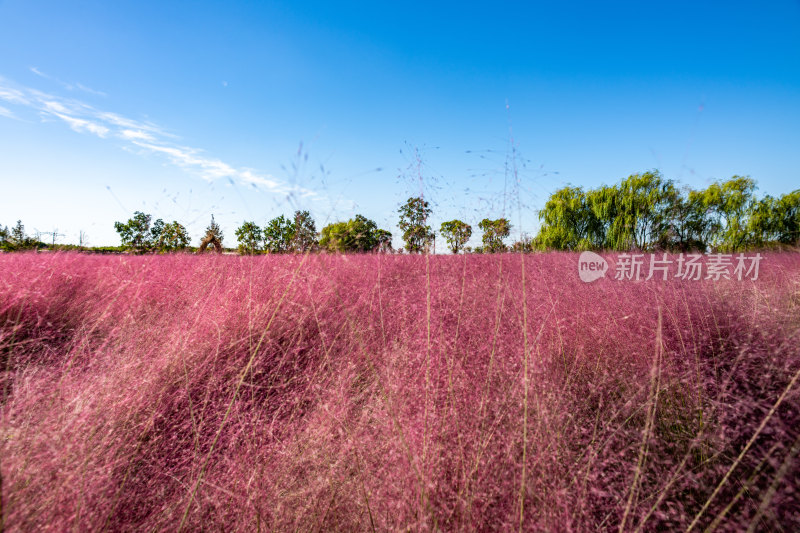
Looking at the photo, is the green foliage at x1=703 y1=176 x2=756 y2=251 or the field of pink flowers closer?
the field of pink flowers

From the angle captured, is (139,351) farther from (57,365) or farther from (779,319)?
(779,319)

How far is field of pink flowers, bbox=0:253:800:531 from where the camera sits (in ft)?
3.61

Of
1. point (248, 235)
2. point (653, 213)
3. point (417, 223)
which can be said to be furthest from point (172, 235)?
point (653, 213)

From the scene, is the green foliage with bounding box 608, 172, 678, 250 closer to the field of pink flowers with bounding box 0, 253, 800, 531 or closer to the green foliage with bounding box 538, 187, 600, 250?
the green foliage with bounding box 538, 187, 600, 250

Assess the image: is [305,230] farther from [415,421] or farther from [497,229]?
[415,421]

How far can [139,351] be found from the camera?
204cm

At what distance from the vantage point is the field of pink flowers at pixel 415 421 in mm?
1102

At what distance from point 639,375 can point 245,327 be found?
251 cm

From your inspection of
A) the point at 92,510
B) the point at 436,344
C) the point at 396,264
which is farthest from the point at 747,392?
the point at 396,264

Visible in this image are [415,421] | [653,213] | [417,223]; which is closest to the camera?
[415,421]

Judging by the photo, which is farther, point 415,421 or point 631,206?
point 631,206

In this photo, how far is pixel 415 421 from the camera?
135 centimetres

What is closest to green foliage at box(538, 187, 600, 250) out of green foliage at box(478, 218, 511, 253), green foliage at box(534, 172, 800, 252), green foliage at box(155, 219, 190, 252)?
green foliage at box(534, 172, 800, 252)

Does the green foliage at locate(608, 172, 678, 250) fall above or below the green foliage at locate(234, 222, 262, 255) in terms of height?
above
